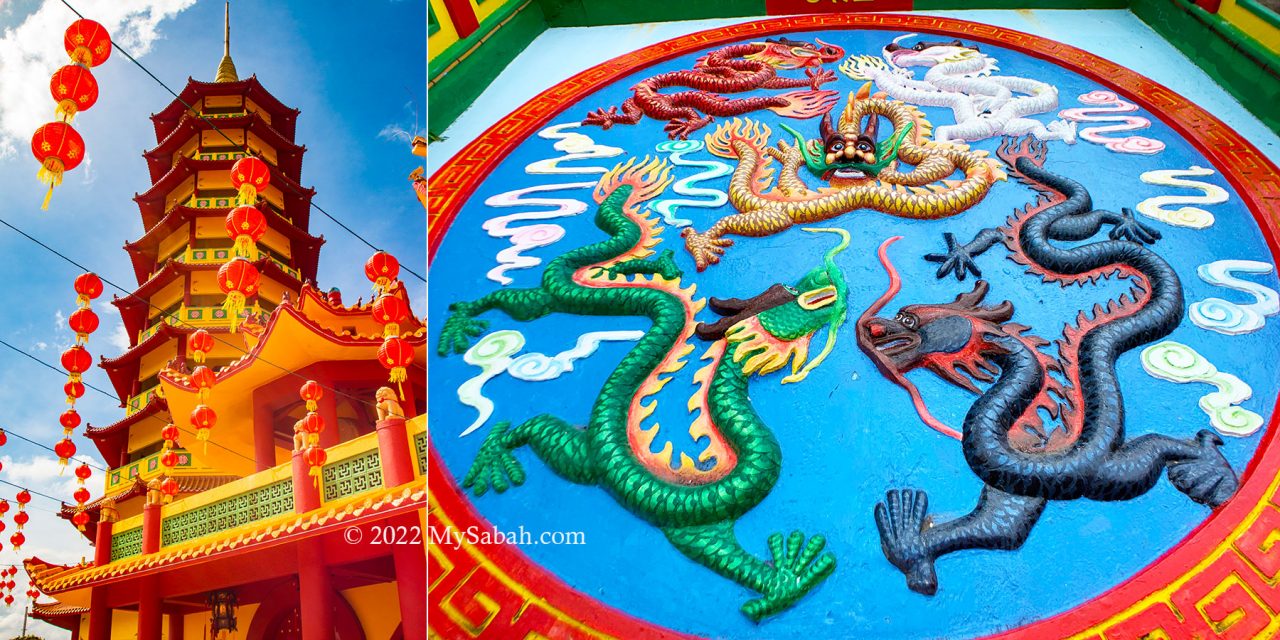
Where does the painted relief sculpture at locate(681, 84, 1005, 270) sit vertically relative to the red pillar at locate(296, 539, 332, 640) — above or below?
above

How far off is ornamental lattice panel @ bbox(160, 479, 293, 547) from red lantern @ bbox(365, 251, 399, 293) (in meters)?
1.45

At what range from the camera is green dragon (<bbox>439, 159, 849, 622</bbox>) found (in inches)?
112

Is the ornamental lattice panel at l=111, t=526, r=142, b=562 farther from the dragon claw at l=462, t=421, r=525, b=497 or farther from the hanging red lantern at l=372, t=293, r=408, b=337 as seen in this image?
the dragon claw at l=462, t=421, r=525, b=497

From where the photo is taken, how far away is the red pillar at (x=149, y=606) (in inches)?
154

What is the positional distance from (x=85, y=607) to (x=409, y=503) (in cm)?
203

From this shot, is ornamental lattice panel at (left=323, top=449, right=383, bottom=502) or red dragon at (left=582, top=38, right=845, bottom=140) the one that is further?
red dragon at (left=582, top=38, right=845, bottom=140)

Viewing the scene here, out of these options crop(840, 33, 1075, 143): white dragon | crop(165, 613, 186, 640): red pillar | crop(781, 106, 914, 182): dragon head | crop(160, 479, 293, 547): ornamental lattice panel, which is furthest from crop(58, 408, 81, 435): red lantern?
crop(840, 33, 1075, 143): white dragon

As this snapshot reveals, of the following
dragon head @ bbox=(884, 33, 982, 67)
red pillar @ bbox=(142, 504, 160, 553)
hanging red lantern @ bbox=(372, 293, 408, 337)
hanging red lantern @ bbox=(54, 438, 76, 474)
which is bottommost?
hanging red lantern @ bbox=(54, 438, 76, 474)

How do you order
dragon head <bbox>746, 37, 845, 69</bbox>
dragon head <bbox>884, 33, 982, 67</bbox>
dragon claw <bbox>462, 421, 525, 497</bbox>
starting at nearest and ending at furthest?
dragon claw <bbox>462, 421, 525, 497</bbox> → dragon head <bbox>884, 33, 982, 67</bbox> → dragon head <bbox>746, 37, 845, 69</bbox>

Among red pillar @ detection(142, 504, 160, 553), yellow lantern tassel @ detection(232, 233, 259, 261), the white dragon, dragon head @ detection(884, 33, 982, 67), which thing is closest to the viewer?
yellow lantern tassel @ detection(232, 233, 259, 261)

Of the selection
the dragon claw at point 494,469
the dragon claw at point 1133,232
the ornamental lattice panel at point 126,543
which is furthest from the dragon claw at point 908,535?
the ornamental lattice panel at point 126,543

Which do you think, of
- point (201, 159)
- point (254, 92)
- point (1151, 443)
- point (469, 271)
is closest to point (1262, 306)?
point (1151, 443)

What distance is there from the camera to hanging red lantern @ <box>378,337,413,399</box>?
3.67 m

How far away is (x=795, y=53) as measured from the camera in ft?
18.6
